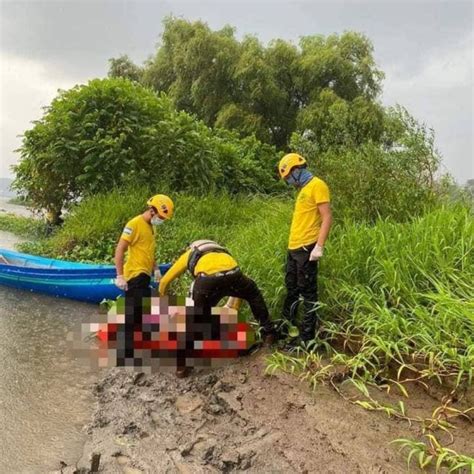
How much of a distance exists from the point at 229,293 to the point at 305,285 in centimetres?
76

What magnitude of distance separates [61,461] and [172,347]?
1.65 metres

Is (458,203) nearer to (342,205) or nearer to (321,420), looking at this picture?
(342,205)

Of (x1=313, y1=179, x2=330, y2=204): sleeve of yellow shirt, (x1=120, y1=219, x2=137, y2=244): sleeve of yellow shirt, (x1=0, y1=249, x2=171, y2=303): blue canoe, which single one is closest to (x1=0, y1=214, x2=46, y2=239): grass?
(x1=0, y1=249, x2=171, y2=303): blue canoe

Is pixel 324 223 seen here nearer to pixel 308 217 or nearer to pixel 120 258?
pixel 308 217

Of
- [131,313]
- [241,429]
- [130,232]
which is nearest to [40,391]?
[131,313]

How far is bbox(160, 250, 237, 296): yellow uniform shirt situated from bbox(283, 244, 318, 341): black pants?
633mm

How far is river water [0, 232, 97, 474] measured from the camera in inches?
142

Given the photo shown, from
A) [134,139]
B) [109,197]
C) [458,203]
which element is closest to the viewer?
[458,203]

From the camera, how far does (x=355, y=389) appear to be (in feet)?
13.3

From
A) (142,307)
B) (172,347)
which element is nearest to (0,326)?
(142,307)

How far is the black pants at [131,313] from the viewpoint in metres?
5.18

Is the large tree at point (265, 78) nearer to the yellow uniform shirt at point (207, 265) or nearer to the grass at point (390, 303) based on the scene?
the grass at point (390, 303)

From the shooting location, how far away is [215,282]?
4730 millimetres

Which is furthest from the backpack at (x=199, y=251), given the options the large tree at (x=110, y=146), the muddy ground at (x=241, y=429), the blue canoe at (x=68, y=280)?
the large tree at (x=110, y=146)
